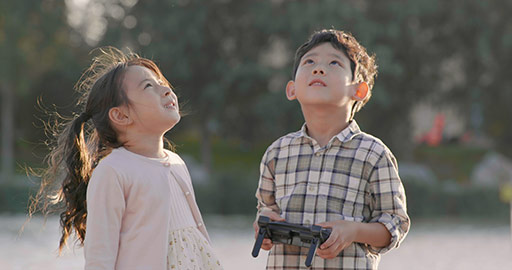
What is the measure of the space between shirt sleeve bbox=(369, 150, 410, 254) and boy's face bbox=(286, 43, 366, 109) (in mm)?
263

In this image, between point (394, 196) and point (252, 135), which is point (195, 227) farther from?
point (252, 135)

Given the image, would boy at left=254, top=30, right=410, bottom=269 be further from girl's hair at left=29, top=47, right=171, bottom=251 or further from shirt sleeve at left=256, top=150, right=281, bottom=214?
girl's hair at left=29, top=47, right=171, bottom=251

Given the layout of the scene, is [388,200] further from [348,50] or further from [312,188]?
[348,50]

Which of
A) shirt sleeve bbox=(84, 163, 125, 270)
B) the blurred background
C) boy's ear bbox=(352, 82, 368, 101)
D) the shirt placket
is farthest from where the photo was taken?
the blurred background

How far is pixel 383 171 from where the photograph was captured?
8.54 feet

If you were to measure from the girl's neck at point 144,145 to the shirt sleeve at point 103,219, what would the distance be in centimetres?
18

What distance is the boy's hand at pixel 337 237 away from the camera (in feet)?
8.02

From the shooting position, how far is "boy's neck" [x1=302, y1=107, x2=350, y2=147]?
9.01 ft

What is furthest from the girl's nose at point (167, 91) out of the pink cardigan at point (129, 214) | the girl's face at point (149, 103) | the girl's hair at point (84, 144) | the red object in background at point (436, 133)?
the red object in background at point (436, 133)

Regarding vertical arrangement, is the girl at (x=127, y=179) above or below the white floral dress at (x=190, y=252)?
above

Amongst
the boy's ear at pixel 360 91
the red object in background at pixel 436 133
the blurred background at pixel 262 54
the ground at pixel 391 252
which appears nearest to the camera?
the boy's ear at pixel 360 91

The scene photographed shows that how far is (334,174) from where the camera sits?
268 centimetres

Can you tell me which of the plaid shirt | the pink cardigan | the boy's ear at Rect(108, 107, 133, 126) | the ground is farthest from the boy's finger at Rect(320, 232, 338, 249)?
the ground

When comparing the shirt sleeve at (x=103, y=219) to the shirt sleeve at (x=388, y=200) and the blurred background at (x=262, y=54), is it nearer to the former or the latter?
the shirt sleeve at (x=388, y=200)
